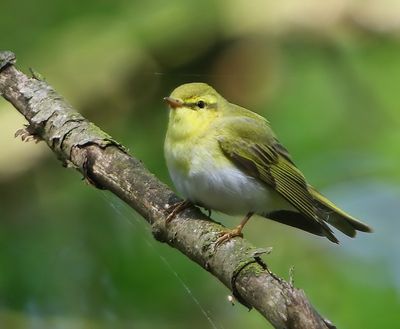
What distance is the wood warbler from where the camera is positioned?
10.8ft

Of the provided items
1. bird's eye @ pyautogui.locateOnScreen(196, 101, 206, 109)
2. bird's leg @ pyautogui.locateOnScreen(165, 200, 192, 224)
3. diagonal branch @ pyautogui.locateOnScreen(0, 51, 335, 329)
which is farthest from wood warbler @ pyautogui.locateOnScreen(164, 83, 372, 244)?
diagonal branch @ pyautogui.locateOnScreen(0, 51, 335, 329)

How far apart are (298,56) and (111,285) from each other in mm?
1456

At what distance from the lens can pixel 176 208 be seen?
2.83m

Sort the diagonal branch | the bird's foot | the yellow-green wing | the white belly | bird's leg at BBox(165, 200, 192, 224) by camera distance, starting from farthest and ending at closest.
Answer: the yellow-green wing, the white belly, bird's leg at BBox(165, 200, 192, 224), the bird's foot, the diagonal branch

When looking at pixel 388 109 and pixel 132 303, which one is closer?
pixel 132 303

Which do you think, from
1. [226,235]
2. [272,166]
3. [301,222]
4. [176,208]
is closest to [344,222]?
[301,222]

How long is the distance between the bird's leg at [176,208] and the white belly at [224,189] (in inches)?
6.6

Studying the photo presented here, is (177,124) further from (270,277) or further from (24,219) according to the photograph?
(270,277)

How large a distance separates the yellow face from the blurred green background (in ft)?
1.22

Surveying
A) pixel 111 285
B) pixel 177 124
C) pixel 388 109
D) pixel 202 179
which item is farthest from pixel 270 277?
pixel 388 109

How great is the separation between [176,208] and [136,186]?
15cm

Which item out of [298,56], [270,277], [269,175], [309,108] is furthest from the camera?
[298,56]

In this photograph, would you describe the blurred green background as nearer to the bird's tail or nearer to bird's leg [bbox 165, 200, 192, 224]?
the bird's tail

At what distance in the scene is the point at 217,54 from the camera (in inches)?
168
